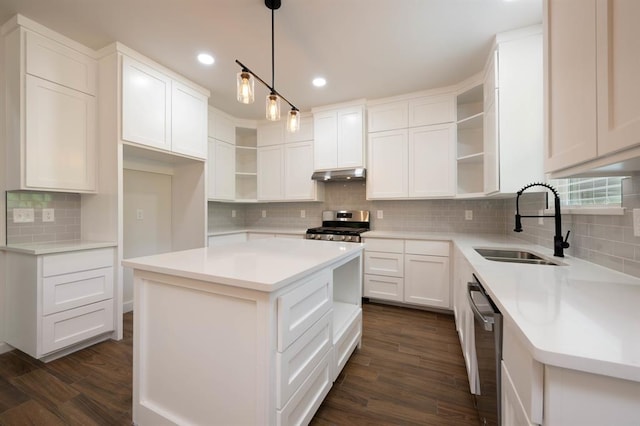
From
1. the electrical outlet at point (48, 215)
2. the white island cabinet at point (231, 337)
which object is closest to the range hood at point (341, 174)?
the white island cabinet at point (231, 337)

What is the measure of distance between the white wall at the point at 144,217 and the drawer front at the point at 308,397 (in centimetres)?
257

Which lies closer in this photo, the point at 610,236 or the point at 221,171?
the point at 610,236

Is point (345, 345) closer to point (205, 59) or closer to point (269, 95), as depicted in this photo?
point (269, 95)

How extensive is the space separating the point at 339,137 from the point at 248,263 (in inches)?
104

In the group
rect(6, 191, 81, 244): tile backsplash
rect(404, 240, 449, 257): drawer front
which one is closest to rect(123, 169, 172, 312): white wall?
rect(6, 191, 81, 244): tile backsplash

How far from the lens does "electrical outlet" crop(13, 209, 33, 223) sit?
2146 mm

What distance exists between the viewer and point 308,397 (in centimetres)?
132

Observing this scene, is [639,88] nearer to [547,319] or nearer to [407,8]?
[547,319]

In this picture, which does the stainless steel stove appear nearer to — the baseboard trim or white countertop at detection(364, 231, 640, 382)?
white countertop at detection(364, 231, 640, 382)

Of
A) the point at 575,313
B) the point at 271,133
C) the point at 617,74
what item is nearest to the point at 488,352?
the point at 575,313

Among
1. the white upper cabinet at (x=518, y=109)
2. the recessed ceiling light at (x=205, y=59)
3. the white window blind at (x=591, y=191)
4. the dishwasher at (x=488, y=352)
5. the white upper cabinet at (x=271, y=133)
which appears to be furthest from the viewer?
the white upper cabinet at (x=271, y=133)

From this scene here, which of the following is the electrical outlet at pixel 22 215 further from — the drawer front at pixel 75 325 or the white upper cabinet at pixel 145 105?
the white upper cabinet at pixel 145 105

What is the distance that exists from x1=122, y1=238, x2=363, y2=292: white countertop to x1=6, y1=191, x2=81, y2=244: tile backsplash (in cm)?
174

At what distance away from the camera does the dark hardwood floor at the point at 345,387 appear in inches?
57.7
